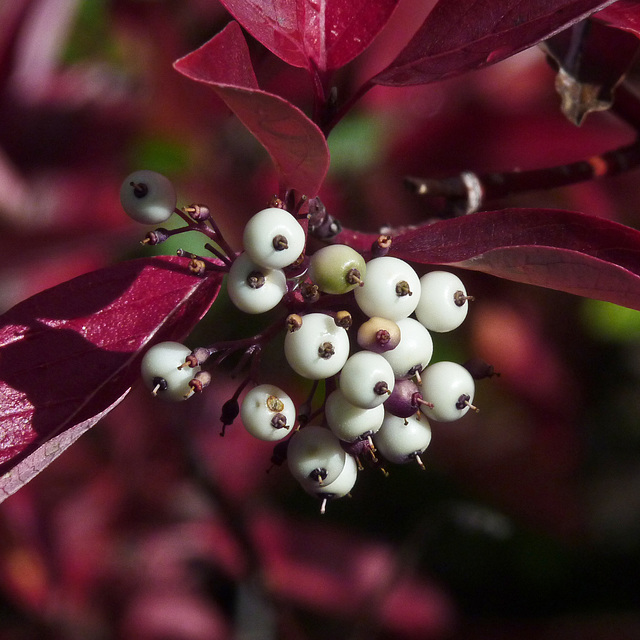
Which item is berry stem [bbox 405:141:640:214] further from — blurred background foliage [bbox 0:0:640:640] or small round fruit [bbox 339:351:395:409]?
blurred background foliage [bbox 0:0:640:640]

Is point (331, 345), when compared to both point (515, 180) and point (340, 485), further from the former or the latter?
point (515, 180)

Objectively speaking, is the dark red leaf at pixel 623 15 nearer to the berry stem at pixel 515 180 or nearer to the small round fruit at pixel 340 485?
the berry stem at pixel 515 180

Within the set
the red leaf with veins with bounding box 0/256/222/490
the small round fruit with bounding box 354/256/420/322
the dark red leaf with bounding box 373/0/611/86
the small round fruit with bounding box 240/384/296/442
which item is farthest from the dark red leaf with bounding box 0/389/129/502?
the dark red leaf with bounding box 373/0/611/86

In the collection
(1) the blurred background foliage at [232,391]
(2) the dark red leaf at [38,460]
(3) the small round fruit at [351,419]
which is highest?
(2) the dark red leaf at [38,460]

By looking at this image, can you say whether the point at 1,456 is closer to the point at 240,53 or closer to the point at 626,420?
the point at 240,53

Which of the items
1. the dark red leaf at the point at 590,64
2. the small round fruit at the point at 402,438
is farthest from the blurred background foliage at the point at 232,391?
the small round fruit at the point at 402,438

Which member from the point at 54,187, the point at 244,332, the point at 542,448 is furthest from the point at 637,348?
the point at 54,187
